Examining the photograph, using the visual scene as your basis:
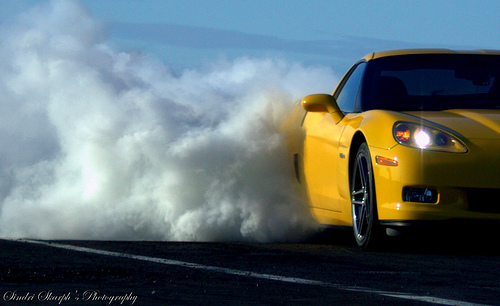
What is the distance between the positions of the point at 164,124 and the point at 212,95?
2.05 feet

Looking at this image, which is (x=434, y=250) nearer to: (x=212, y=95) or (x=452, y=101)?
(x=452, y=101)

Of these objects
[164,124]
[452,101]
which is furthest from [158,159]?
[452,101]

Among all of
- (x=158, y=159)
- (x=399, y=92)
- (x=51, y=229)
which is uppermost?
(x=399, y=92)

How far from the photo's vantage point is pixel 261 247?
7340 millimetres

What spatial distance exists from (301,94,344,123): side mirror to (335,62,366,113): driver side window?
0.13m

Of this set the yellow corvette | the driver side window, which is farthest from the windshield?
the driver side window

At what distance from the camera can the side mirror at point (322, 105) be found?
775 cm

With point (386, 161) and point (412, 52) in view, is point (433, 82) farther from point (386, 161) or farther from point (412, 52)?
point (386, 161)

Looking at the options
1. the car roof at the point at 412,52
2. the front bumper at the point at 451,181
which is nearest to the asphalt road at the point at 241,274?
the front bumper at the point at 451,181

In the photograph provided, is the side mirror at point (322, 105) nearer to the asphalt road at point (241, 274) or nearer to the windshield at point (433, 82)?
the windshield at point (433, 82)

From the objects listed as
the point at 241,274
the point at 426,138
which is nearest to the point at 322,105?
the point at 426,138

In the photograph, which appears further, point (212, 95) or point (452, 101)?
point (212, 95)

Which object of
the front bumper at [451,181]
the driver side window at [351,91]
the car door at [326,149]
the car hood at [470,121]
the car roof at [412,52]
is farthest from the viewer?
the car roof at [412,52]

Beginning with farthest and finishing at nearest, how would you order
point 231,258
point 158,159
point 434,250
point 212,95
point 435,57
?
point 212,95 < point 158,159 < point 435,57 < point 434,250 < point 231,258
